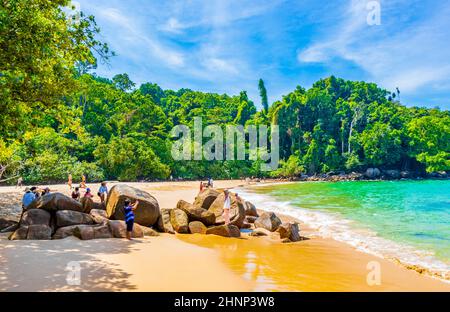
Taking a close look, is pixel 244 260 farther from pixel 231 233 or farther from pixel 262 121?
pixel 262 121

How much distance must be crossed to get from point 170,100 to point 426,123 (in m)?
72.5

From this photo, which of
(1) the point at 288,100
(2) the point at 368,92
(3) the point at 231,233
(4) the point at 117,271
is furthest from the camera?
(2) the point at 368,92

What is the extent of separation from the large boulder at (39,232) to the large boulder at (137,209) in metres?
2.56

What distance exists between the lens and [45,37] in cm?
777

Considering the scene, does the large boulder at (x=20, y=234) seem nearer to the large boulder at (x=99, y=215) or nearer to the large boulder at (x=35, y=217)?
the large boulder at (x=35, y=217)

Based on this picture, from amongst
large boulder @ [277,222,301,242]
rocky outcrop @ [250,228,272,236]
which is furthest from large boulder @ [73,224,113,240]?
large boulder @ [277,222,301,242]

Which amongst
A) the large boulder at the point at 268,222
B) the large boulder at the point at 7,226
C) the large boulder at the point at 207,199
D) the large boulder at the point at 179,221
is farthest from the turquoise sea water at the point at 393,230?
the large boulder at the point at 7,226

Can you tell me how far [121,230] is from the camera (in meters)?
10.7

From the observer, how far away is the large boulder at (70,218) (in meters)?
10.6

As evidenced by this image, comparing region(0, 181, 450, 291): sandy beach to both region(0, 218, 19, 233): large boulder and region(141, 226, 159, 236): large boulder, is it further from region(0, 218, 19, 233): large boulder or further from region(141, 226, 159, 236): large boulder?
region(0, 218, 19, 233): large boulder

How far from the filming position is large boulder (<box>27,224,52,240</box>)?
960 centimetres

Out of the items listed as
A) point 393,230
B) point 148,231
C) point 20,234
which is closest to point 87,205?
point 148,231

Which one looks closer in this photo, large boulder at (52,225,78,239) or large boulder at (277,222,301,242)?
large boulder at (52,225,78,239)

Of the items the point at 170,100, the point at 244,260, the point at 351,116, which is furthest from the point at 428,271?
the point at 170,100
